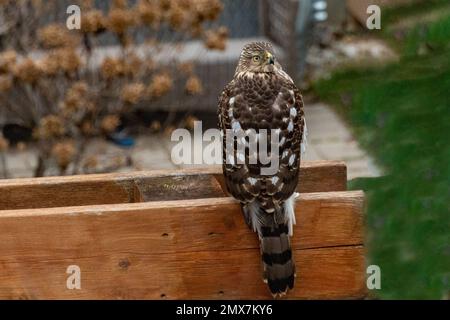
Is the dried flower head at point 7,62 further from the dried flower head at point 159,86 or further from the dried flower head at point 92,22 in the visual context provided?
A: the dried flower head at point 159,86

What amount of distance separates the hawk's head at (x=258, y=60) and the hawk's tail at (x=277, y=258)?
0.56m

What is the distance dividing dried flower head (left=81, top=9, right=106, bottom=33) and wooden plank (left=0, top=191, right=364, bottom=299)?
2311 mm

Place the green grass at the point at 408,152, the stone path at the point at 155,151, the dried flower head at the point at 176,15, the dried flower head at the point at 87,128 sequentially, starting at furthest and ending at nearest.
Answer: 1. the stone path at the point at 155,151
2. the dried flower head at the point at 87,128
3. the dried flower head at the point at 176,15
4. the green grass at the point at 408,152

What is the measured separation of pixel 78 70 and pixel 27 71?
0.60 meters

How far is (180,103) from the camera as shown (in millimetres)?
6605

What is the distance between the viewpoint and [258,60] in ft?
9.50

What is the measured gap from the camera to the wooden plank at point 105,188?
2920mm

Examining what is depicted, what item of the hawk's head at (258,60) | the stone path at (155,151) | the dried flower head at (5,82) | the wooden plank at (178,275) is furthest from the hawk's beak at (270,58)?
the stone path at (155,151)

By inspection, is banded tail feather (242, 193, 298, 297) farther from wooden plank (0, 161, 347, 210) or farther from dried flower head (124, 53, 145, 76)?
dried flower head (124, 53, 145, 76)

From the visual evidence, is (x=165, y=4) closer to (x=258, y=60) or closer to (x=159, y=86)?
(x=159, y=86)

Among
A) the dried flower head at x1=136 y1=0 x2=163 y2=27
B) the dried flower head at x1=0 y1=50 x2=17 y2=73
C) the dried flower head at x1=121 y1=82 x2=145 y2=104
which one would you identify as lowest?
the dried flower head at x1=121 y1=82 x2=145 y2=104

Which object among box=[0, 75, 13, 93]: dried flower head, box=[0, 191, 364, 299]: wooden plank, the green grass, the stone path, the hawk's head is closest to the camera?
the green grass

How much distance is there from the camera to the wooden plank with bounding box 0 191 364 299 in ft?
8.16

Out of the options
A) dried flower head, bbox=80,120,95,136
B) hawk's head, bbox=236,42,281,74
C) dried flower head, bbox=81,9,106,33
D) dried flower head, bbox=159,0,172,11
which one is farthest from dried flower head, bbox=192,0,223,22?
hawk's head, bbox=236,42,281,74
